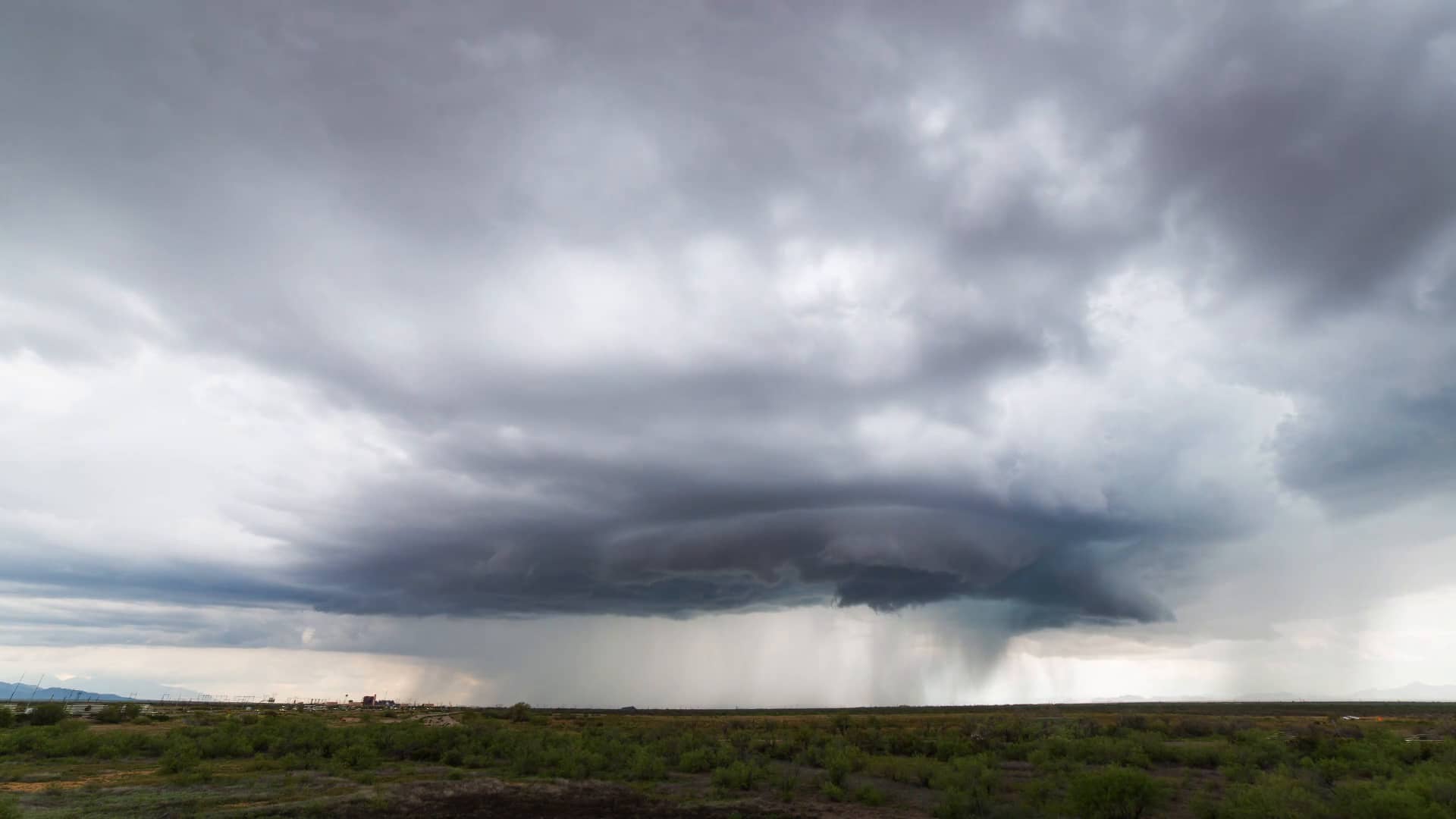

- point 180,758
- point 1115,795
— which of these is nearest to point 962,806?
point 1115,795

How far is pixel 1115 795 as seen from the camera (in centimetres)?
3556

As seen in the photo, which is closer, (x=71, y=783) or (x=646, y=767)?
(x=71, y=783)

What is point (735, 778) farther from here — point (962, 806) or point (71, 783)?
point (71, 783)

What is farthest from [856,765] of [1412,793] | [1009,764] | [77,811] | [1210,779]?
[77,811]

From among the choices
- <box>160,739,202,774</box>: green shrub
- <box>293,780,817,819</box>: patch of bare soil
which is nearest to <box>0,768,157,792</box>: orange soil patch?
<box>160,739,202,774</box>: green shrub

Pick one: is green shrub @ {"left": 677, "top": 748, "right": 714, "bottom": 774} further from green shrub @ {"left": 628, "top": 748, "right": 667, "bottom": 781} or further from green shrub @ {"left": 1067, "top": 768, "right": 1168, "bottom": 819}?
green shrub @ {"left": 1067, "top": 768, "right": 1168, "bottom": 819}

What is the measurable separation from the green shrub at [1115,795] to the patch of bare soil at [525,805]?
13.3 meters

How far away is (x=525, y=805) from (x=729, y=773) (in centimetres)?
1444

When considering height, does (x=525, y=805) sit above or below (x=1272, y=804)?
below

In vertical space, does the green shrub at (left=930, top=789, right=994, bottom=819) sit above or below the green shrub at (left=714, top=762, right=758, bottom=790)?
above

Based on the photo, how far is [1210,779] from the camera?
1861 inches

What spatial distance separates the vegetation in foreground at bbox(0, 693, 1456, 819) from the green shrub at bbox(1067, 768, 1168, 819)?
2.9 inches

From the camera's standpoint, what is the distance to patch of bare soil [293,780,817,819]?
3891 cm

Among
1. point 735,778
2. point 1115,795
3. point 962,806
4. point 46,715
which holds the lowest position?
point 46,715
